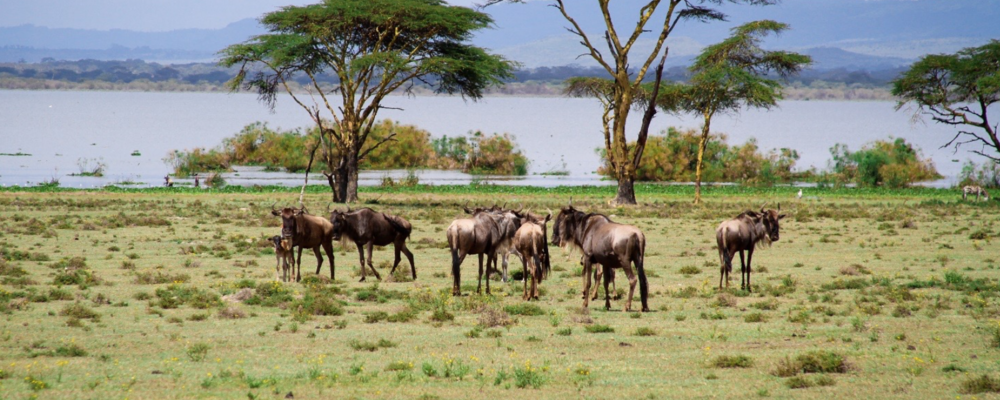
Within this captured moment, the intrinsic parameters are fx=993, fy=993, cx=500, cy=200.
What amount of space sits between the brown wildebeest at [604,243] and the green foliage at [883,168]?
44283 mm

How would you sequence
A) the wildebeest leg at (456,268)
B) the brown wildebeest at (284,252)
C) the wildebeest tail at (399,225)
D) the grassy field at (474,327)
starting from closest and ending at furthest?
the grassy field at (474,327) < the wildebeest leg at (456,268) < the brown wildebeest at (284,252) < the wildebeest tail at (399,225)

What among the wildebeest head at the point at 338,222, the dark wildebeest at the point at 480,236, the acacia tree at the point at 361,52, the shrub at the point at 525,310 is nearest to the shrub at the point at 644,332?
the shrub at the point at 525,310

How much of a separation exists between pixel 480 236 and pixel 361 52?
1042 inches

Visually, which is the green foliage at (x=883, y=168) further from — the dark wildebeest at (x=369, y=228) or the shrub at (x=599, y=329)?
the shrub at (x=599, y=329)

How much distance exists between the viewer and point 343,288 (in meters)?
18.1

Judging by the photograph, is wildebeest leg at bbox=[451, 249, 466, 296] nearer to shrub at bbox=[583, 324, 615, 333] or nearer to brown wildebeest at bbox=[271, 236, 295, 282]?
brown wildebeest at bbox=[271, 236, 295, 282]

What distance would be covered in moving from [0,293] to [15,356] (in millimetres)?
4943

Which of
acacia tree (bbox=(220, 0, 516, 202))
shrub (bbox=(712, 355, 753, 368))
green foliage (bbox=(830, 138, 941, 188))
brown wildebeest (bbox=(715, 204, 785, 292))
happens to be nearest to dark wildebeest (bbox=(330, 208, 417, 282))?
brown wildebeest (bbox=(715, 204, 785, 292))

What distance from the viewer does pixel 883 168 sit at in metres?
57.6

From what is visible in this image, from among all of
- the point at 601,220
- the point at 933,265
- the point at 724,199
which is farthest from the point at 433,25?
the point at 601,220

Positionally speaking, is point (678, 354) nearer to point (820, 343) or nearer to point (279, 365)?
point (820, 343)

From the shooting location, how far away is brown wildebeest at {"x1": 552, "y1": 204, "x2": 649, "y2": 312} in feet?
49.7

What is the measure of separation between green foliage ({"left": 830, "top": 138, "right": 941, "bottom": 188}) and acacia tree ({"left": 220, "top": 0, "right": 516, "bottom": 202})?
83.7 ft

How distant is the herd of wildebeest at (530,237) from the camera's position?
15484 mm
